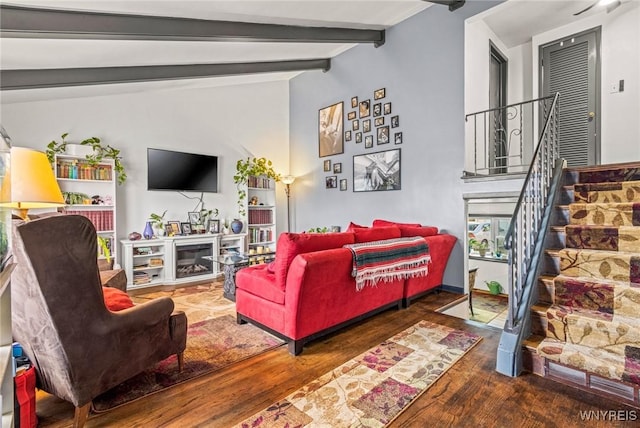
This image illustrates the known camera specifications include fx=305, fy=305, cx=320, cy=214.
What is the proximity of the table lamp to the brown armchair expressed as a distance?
2.59 feet

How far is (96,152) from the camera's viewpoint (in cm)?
428

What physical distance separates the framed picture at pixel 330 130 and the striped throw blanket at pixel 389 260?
2.95 metres

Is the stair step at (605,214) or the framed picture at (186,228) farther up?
the stair step at (605,214)

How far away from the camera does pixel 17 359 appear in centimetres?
166

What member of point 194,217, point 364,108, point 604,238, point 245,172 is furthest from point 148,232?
point 604,238

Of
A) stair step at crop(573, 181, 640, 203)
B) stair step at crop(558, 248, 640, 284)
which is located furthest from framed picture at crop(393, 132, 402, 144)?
stair step at crop(558, 248, 640, 284)

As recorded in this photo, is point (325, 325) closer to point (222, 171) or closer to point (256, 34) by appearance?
point (256, 34)

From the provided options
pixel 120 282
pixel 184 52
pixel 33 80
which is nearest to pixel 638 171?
pixel 120 282

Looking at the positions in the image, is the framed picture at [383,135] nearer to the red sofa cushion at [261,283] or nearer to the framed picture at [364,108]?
the framed picture at [364,108]

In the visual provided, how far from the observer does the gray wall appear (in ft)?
13.4

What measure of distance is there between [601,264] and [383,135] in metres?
3.33

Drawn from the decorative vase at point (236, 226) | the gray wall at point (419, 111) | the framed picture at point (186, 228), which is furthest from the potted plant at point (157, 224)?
the gray wall at point (419, 111)

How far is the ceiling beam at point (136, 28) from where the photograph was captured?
8.27ft

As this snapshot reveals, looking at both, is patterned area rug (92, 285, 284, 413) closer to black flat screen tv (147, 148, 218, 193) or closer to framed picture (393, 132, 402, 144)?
black flat screen tv (147, 148, 218, 193)
